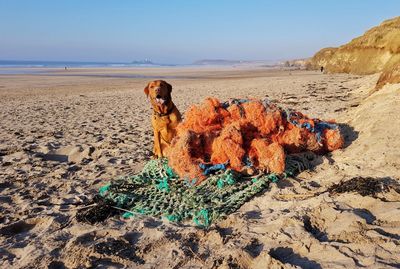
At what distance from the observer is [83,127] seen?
8.77 meters

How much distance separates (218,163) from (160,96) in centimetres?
139

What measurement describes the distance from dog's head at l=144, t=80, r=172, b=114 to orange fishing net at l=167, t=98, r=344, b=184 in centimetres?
45

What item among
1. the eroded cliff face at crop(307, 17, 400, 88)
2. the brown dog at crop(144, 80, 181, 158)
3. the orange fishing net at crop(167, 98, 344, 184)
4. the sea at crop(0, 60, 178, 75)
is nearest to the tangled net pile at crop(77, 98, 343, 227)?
the orange fishing net at crop(167, 98, 344, 184)

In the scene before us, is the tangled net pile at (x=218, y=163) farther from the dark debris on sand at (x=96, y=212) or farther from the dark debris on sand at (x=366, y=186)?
the dark debris on sand at (x=366, y=186)

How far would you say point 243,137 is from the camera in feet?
14.4

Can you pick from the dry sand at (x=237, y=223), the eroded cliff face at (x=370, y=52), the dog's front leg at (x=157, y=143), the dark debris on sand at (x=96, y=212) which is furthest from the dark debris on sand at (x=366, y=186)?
the eroded cliff face at (x=370, y=52)

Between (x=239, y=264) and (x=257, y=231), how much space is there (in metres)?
0.50

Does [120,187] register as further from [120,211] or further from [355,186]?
[355,186]

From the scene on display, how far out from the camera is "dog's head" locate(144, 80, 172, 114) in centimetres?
489

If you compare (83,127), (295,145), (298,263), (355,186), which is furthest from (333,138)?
(83,127)

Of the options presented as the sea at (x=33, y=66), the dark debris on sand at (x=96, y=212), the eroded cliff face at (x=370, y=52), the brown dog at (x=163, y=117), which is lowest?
the sea at (x=33, y=66)

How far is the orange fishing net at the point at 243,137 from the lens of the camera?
4.00 metres

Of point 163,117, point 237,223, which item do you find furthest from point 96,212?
point 163,117

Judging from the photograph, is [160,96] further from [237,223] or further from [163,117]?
[237,223]
